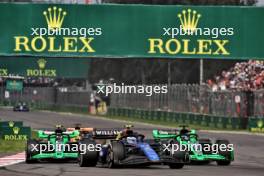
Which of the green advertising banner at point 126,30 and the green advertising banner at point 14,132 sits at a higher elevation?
the green advertising banner at point 126,30

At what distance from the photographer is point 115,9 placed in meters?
24.2

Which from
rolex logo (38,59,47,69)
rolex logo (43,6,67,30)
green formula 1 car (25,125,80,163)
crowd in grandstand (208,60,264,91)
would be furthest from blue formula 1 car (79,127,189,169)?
rolex logo (38,59,47,69)

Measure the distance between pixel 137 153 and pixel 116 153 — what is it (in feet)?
1.97

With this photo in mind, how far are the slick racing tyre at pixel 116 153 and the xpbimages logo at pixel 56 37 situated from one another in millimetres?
5159

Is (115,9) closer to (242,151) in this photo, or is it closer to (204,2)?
(242,151)

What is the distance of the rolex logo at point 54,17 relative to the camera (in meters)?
23.6

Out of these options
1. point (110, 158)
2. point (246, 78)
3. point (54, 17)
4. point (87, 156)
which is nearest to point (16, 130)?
point (54, 17)

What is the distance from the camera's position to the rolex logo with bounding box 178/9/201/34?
78.6 ft

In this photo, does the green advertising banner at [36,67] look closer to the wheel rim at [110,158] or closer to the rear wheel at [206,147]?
the rear wheel at [206,147]

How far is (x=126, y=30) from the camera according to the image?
24.2 m

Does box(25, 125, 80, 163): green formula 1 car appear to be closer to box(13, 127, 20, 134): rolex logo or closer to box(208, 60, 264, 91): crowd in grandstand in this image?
box(13, 127, 20, 134): rolex logo

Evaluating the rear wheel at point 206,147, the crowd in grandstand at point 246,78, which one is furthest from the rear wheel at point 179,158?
the crowd in grandstand at point 246,78

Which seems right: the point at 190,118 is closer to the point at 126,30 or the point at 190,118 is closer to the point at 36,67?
the point at 36,67

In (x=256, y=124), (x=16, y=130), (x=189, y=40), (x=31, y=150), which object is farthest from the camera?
(x=256, y=124)
